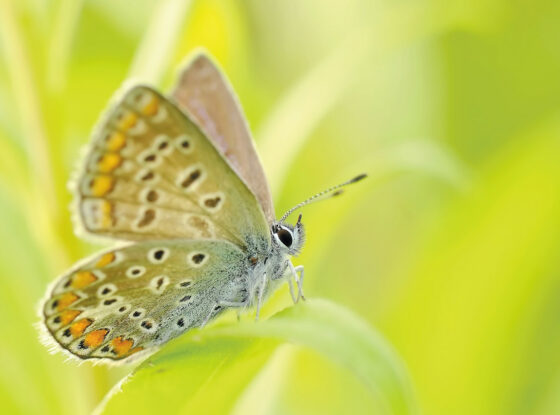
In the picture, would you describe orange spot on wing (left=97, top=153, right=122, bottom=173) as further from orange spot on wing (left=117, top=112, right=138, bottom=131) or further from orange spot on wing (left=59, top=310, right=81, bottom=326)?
orange spot on wing (left=59, top=310, right=81, bottom=326)

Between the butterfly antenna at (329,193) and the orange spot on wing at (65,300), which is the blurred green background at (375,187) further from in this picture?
the orange spot on wing at (65,300)

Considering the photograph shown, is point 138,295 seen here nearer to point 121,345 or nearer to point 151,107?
point 121,345

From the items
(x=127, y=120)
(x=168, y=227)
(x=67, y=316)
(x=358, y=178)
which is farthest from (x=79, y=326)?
(x=358, y=178)

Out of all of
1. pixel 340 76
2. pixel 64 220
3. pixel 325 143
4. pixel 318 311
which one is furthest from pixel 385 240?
pixel 318 311

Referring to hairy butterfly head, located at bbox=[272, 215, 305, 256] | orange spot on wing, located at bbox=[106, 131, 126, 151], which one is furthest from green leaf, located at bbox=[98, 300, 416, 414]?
hairy butterfly head, located at bbox=[272, 215, 305, 256]

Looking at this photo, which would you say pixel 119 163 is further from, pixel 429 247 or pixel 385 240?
pixel 385 240

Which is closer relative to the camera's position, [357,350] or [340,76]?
[357,350]
